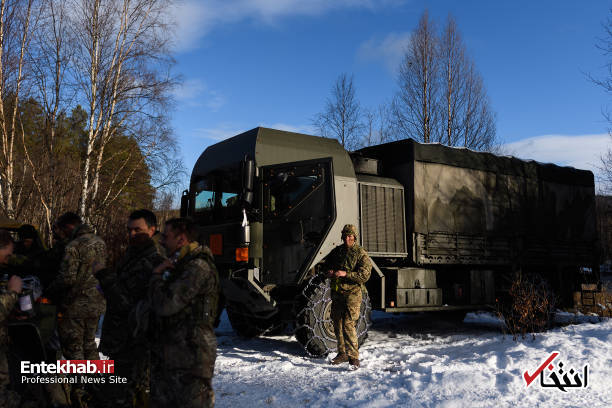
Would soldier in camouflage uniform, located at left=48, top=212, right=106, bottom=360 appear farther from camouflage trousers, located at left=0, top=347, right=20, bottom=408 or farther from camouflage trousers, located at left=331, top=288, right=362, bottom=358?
camouflage trousers, located at left=331, top=288, right=362, bottom=358

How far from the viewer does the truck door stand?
7.22 metres

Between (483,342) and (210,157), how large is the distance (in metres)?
5.45

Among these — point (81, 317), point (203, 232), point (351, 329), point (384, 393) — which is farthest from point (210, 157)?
point (384, 393)

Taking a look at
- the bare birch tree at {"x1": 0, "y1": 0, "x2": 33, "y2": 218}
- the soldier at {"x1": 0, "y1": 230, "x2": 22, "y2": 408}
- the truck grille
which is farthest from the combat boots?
the bare birch tree at {"x1": 0, "y1": 0, "x2": 33, "y2": 218}

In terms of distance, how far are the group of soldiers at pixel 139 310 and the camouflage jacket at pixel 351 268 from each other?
2.96 meters

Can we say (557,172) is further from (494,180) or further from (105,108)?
(105,108)

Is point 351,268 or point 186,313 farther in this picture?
point 351,268

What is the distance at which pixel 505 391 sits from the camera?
518 centimetres

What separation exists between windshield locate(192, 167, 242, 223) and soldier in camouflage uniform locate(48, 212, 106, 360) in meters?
3.04

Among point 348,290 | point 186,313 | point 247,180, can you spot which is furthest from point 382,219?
point 186,313

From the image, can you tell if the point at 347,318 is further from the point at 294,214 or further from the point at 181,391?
the point at 181,391

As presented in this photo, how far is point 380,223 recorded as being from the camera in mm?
8219

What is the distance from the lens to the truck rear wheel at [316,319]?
716cm

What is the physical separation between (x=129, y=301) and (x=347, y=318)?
333 cm
